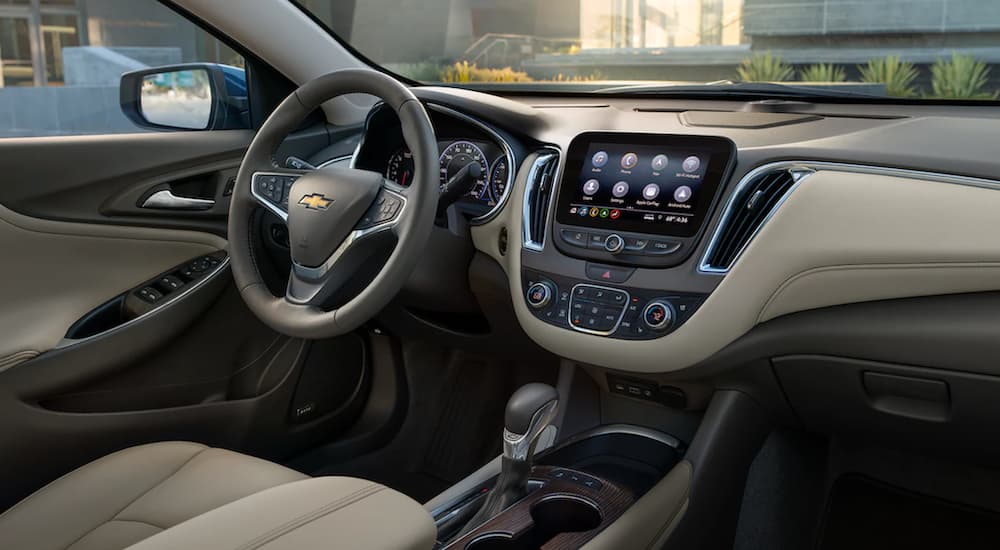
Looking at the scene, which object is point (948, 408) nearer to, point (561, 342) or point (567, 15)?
point (561, 342)

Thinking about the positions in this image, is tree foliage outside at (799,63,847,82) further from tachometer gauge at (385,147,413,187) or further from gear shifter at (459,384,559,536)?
gear shifter at (459,384,559,536)

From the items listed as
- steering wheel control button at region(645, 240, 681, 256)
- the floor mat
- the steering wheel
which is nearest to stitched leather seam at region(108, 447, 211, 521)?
the steering wheel

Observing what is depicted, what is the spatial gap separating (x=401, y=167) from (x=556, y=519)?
769mm

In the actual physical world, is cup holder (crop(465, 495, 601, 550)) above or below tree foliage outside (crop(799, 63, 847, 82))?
below

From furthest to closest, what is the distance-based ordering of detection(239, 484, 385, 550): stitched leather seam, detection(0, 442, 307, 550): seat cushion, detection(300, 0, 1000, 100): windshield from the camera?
detection(300, 0, 1000, 100): windshield, detection(0, 442, 307, 550): seat cushion, detection(239, 484, 385, 550): stitched leather seam

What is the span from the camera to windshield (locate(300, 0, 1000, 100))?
6.40 feet

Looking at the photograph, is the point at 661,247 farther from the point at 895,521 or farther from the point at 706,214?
the point at 895,521

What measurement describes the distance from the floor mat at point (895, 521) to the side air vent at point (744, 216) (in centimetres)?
73

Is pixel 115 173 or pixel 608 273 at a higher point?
pixel 115 173

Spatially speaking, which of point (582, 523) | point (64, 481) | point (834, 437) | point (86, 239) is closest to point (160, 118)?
point (86, 239)

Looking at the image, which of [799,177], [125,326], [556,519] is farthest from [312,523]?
[125,326]

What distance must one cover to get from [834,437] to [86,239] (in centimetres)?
161

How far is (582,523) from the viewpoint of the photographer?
5.05 feet

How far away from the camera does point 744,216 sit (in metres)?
1.47
